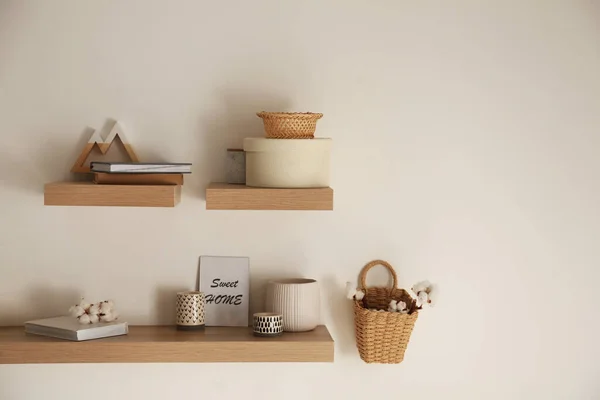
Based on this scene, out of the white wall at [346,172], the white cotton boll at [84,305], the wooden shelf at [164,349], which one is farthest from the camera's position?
the white wall at [346,172]

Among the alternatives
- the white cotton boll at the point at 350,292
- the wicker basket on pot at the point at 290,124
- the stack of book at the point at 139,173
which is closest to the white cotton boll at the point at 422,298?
the white cotton boll at the point at 350,292

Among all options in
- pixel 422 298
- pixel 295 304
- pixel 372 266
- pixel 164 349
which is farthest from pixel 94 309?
pixel 422 298

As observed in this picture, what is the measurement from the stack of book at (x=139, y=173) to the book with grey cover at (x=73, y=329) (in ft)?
1.25

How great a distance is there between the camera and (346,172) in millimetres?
2176

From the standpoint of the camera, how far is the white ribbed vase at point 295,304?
Result: 6.73ft

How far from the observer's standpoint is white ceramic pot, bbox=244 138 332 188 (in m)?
1.95

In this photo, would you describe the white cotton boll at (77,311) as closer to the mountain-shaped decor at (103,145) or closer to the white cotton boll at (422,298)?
the mountain-shaped decor at (103,145)

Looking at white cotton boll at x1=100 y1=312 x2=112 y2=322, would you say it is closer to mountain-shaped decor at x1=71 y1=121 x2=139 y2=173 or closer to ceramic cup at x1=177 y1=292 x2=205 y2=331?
ceramic cup at x1=177 y1=292 x2=205 y2=331

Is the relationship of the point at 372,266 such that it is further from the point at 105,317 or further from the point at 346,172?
the point at 105,317

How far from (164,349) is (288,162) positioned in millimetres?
578

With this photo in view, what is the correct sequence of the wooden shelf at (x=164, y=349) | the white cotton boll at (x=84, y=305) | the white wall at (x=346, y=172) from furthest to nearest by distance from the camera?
the white wall at (x=346, y=172) → the white cotton boll at (x=84, y=305) → the wooden shelf at (x=164, y=349)

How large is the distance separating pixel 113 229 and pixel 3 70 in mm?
538

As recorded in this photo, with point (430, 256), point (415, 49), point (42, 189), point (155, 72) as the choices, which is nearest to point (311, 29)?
point (415, 49)

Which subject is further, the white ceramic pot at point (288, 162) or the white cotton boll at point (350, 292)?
the white cotton boll at point (350, 292)
